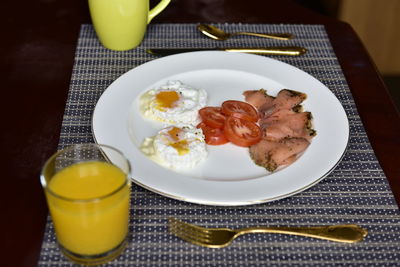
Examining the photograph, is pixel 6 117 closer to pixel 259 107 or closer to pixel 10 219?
pixel 10 219

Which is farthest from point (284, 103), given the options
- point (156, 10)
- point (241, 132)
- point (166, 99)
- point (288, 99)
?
point (156, 10)

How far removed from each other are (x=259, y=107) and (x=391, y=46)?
220 cm

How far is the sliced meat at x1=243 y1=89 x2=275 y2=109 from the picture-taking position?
144 cm

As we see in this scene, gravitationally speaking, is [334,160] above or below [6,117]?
above

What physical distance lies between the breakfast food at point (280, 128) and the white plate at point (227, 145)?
0.02 m

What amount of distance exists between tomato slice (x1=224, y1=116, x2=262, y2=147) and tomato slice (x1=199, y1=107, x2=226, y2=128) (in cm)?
2

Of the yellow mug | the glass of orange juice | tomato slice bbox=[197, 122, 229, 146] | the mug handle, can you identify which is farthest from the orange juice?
the mug handle

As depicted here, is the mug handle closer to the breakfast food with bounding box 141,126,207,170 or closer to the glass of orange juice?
the breakfast food with bounding box 141,126,207,170

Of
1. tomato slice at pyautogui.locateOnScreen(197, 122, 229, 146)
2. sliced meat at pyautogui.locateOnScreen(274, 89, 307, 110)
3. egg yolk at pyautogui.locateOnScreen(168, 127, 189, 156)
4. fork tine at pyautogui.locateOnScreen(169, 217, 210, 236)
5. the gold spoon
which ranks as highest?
egg yolk at pyautogui.locateOnScreen(168, 127, 189, 156)

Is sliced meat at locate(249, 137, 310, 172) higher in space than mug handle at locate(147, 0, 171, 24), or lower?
lower

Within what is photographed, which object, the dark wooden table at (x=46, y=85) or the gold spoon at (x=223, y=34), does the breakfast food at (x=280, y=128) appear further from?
the gold spoon at (x=223, y=34)

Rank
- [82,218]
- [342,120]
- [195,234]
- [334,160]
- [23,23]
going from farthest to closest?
1. [23,23]
2. [342,120]
3. [334,160]
4. [195,234]
5. [82,218]

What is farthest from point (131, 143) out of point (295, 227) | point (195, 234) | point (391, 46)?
point (391, 46)

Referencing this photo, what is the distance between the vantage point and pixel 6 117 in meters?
1.44
